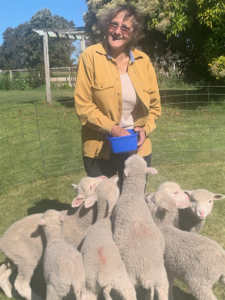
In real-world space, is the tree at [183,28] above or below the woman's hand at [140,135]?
above

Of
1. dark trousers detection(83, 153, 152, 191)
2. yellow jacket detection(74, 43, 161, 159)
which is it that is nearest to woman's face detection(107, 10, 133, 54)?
yellow jacket detection(74, 43, 161, 159)

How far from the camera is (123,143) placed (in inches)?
115

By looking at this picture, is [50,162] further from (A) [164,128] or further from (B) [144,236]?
(B) [144,236]

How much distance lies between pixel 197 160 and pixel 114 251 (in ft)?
16.0

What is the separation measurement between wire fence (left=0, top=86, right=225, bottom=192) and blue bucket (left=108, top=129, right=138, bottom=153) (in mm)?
3423

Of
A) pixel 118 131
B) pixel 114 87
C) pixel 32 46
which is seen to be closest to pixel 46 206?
pixel 118 131

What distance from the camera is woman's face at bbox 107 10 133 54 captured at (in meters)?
2.94

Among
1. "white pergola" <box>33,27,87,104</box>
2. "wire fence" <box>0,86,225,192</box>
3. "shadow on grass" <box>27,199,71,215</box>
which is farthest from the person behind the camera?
"white pergola" <box>33,27,87,104</box>

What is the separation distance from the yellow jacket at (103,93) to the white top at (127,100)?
0.04 meters

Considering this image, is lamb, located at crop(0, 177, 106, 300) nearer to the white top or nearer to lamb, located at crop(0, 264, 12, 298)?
lamb, located at crop(0, 264, 12, 298)

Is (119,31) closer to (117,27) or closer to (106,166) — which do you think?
(117,27)

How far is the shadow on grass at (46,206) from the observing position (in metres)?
4.96

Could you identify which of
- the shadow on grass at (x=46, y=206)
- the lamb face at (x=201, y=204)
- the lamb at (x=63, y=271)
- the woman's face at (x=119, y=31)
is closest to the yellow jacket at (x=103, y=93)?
the woman's face at (x=119, y=31)

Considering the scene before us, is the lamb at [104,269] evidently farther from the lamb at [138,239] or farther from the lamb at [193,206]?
the lamb at [193,206]
